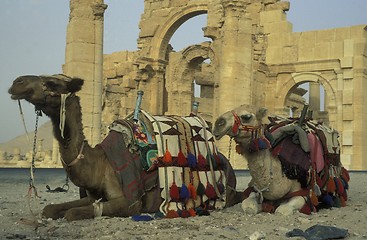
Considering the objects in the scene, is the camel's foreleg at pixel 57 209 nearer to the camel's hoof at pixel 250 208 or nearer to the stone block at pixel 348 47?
the camel's hoof at pixel 250 208

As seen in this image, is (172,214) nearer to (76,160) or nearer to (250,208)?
(250,208)

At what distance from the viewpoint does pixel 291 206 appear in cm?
727

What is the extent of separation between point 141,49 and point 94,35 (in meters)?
11.7

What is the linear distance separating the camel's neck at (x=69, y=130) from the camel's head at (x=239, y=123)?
1587 mm

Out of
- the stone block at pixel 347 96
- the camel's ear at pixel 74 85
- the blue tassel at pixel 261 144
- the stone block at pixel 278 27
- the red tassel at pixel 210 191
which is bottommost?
the red tassel at pixel 210 191

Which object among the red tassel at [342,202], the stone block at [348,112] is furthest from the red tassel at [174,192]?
the stone block at [348,112]

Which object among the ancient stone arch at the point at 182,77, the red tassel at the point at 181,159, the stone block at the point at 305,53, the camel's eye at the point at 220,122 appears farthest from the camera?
the ancient stone arch at the point at 182,77

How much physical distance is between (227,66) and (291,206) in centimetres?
1317

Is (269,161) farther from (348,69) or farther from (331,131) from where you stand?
(348,69)

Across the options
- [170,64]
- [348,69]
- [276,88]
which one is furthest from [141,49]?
[348,69]

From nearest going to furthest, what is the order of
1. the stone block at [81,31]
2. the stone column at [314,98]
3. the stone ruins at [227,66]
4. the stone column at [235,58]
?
the stone block at [81,31] < the stone ruins at [227,66] < the stone column at [235,58] < the stone column at [314,98]

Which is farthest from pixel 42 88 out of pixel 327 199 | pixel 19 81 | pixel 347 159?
pixel 347 159

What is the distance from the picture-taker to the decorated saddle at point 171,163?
22.7 ft

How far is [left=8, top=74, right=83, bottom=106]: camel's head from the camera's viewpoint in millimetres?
5898
